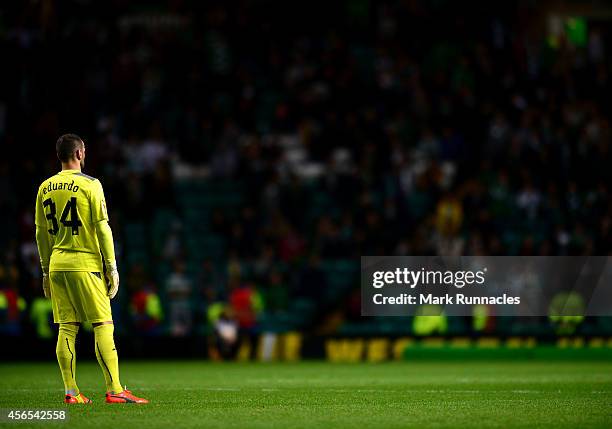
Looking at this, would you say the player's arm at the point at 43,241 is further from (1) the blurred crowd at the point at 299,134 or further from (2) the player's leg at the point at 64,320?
(1) the blurred crowd at the point at 299,134

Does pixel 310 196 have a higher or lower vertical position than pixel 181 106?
lower

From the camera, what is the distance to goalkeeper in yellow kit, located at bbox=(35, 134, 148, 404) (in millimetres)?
9383

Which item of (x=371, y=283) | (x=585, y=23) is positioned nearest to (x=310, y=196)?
(x=371, y=283)

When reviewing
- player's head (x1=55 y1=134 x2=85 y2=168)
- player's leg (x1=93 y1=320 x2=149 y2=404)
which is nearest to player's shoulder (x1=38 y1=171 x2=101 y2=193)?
player's head (x1=55 y1=134 x2=85 y2=168)

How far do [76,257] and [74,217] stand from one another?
0.34m

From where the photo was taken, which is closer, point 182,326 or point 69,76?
point 182,326

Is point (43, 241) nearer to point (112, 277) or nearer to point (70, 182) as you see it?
point (70, 182)

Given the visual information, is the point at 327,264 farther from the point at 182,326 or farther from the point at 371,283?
the point at 182,326

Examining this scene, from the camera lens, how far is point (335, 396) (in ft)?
36.3

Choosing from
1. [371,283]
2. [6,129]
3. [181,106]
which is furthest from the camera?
[181,106]

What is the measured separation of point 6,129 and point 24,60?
1.56 meters

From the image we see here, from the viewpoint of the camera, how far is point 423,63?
27016 millimetres

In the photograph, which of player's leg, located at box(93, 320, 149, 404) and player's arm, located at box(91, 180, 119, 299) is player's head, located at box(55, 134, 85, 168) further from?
player's leg, located at box(93, 320, 149, 404)

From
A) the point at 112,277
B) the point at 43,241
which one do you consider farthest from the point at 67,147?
the point at 112,277
